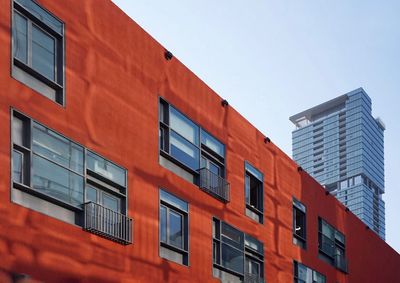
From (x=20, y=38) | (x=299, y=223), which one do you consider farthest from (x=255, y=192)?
(x=20, y=38)

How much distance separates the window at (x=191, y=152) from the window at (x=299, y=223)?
7.59 m

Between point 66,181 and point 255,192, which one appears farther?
point 255,192

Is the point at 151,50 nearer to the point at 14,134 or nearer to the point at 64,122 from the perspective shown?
the point at 64,122

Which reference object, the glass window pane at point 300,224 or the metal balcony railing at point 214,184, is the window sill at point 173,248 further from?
the glass window pane at point 300,224

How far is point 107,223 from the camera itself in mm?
22391

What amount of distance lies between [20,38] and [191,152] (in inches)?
365

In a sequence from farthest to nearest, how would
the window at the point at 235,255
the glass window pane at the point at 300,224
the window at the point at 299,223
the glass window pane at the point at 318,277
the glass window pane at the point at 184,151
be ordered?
the glass window pane at the point at 318,277 → the glass window pane at the point at 300,224 → the window at the point at 299,223 → the window at the point at 235,255 → the glass window pane at the point at 184,151

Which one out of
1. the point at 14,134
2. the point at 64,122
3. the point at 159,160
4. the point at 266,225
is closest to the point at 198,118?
the point at 159,160

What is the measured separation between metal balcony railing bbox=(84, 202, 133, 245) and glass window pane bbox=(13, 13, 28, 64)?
4.12 meters

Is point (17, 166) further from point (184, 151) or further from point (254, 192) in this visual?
→ point (254, 192)

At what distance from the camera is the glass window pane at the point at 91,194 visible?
22133 mm

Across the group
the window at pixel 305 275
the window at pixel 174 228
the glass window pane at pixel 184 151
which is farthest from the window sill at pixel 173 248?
the window at pixel 305 275

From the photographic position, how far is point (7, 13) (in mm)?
19953

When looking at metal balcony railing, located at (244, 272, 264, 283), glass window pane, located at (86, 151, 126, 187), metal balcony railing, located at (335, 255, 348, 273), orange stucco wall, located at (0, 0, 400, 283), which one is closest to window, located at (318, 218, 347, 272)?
metal balcony railing, located at (335, 255, 348, 273)
